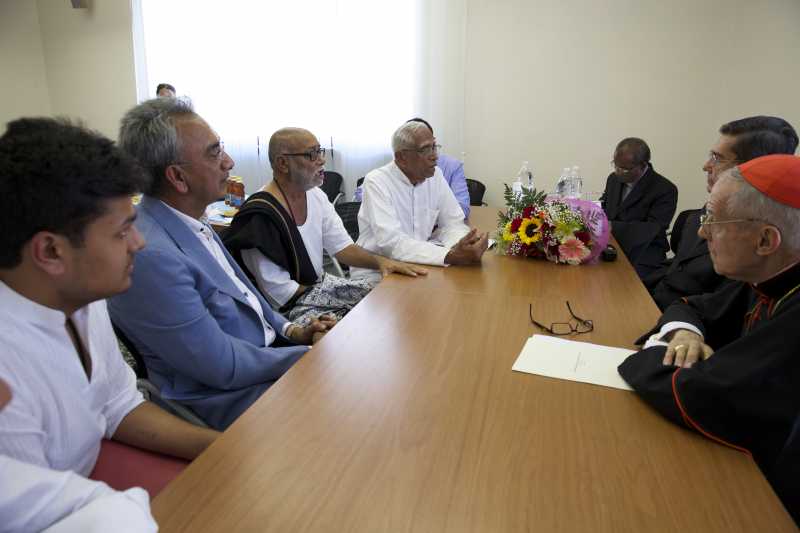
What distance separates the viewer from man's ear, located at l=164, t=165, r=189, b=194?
1.77 m

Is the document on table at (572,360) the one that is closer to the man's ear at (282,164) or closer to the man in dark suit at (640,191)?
the man's ear at (282,164)

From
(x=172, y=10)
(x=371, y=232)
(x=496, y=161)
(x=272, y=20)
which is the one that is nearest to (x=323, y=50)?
(x=272, y=20)

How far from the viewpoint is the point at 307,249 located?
2.81m

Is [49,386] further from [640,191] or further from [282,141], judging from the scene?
[640,191]

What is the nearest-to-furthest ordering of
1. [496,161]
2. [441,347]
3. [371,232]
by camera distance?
[441,347] < [371,232] < [496,161]

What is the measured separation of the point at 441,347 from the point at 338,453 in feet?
2.06

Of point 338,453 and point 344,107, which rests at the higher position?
point 344,107

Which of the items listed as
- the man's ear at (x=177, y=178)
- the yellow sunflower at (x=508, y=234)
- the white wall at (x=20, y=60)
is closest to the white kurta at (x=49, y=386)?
the man's ear at (x=177, y=178)

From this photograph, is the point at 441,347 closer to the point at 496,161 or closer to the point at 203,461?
the point at 203,461

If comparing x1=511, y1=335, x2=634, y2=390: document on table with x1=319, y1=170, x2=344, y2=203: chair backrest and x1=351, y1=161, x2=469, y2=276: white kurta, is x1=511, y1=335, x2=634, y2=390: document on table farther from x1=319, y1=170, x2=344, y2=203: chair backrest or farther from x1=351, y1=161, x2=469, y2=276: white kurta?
x1=319, y1=170, x2=344, y2=203: chair backrest

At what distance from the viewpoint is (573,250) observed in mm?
2711

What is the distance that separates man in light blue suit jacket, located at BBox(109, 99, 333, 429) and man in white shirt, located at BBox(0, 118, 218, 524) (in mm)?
351

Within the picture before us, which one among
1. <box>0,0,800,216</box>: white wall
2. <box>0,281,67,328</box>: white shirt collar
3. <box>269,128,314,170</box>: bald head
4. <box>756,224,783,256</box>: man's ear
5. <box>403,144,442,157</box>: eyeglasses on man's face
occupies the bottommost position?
<box>0,281,67,328</box>: white shirt collar

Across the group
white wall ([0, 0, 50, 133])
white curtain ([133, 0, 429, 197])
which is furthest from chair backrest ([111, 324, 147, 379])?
white wall ([0, 0, 50, 133])
